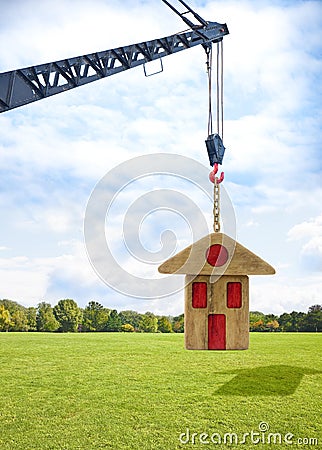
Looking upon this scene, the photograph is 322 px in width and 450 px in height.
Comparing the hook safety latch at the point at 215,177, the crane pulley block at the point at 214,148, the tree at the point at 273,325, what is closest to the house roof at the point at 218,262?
the hook safety latch at the point at 215,177

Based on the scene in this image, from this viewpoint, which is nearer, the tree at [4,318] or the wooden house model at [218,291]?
the wooden house model at [218,291]

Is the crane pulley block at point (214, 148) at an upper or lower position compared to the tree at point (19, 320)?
upper

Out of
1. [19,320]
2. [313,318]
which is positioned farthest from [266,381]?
[19,320]

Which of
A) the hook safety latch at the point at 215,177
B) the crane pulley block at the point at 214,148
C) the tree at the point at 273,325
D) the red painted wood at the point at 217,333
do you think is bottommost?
the red painted wood at the point at 217,333

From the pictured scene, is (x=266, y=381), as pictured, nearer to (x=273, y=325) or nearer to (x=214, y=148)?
(x=273, y=325)

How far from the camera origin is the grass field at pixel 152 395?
636cm

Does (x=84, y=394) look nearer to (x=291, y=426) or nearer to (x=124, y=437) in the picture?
(x=124, y=437)

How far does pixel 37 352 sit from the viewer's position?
9977mm

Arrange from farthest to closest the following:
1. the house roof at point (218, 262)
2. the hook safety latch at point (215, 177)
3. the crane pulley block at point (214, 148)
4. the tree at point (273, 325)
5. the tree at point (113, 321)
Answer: the tree at point (113, 321) < the tree at point (273, 325) < the crane pulley block at point (214, 148) < the hook safety latch at point (215, 177) < the house roof at point (218, 262)

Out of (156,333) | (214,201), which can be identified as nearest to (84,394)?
(156,333)

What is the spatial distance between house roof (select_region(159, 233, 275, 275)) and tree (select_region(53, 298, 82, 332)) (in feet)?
26.3

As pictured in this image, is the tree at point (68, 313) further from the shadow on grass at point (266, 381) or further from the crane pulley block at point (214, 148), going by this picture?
the crane pulley block at point (214, 148)

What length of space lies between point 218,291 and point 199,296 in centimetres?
12

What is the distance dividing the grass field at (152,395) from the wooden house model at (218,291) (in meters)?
3.70
